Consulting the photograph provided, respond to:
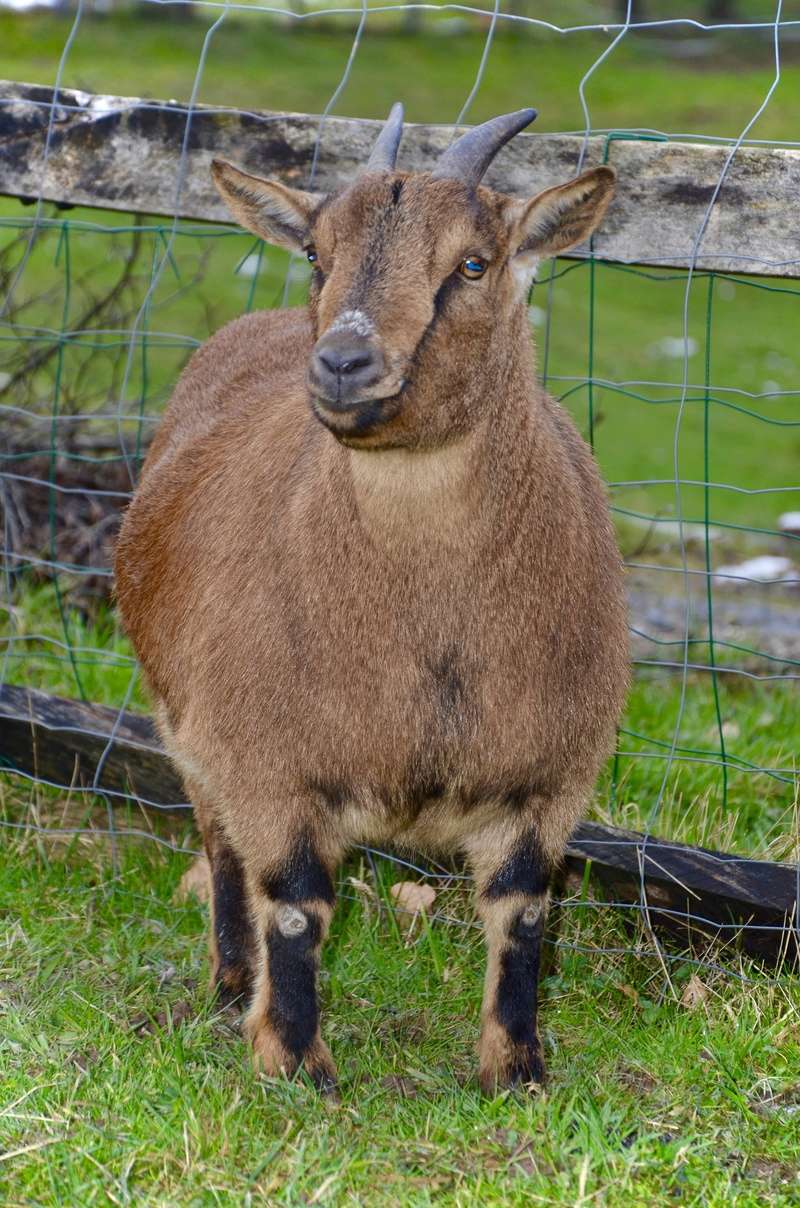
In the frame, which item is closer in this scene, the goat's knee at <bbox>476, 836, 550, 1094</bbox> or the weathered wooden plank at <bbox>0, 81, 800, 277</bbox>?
the goat's knee at <bbox>476, 836, 550, 1094</bbox>

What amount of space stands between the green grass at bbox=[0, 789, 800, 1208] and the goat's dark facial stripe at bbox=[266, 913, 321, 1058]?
133 millimetres

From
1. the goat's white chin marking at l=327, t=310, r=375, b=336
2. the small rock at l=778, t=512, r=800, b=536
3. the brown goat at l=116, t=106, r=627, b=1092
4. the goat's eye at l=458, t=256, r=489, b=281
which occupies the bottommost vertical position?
the small rock at l=778, t=512, r=800, b=536

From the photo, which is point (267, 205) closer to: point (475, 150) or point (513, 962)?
point (475, 150)

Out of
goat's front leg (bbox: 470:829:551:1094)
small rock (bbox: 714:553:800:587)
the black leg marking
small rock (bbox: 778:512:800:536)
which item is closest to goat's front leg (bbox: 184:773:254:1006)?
the black leg marking

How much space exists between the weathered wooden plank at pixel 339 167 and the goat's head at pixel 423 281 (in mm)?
685

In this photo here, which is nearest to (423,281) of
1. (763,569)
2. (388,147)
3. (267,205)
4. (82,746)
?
(388,147)

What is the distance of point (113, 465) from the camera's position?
646cm

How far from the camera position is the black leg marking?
3.87m

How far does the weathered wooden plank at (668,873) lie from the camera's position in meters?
3.66

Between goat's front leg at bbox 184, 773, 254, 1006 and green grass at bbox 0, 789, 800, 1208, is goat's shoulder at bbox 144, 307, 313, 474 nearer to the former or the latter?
goat's front leg at bbox 184, 773, 254, 1006

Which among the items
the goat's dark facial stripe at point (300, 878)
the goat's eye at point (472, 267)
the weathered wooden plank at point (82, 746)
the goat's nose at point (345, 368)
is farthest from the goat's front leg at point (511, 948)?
the weathered wooden plank at point (82, 746)

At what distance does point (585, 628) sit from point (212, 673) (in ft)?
2.76

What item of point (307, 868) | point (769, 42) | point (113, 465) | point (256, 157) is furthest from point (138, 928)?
point (769, 42)

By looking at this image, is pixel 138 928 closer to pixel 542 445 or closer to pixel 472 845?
pixel 472 845
